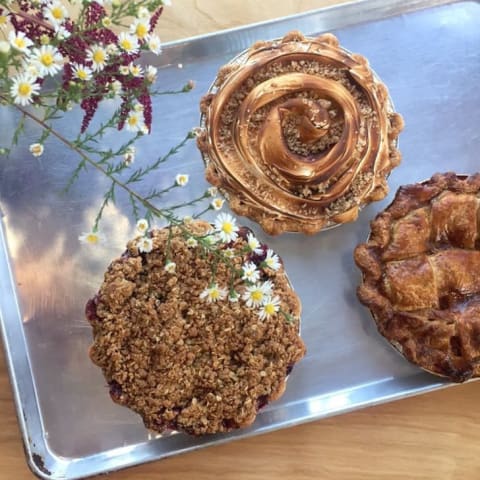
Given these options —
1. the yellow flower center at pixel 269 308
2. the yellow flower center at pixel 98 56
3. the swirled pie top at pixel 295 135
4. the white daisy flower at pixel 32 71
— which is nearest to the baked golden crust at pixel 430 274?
the swirled pie top at pixel 295 135

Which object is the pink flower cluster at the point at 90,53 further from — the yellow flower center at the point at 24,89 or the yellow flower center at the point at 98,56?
the yellow flower center at the point at 24,89

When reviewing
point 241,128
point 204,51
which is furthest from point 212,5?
point 241,128

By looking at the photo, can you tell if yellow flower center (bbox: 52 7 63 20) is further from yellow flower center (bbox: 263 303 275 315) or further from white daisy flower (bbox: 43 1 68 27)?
yellow flower center (bbox: 263 303 275 315)

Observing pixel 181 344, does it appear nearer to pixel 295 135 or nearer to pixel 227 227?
pixel 227 227

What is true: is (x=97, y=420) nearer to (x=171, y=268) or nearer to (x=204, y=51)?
(x=171, y=268)

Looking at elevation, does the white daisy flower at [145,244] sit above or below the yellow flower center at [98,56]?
below
